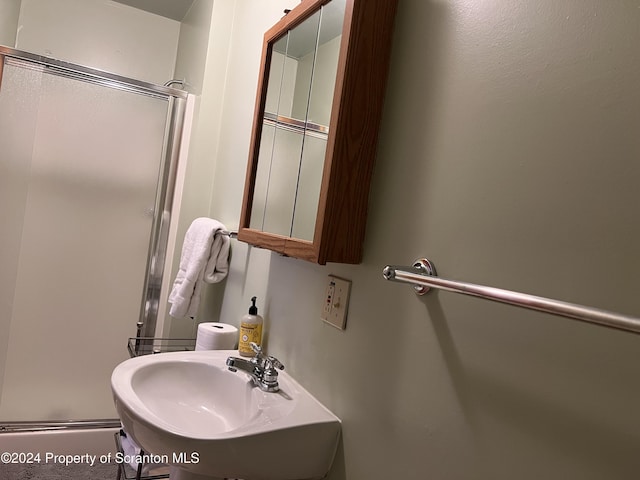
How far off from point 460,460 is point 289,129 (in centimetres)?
99

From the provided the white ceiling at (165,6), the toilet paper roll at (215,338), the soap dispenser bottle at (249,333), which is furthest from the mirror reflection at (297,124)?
the white ceiling at (165,6)

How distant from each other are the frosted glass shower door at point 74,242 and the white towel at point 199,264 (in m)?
0.63

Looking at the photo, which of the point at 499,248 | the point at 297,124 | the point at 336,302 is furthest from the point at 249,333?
the point at 499,248

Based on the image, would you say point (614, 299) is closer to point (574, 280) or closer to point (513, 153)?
point (574, 280)

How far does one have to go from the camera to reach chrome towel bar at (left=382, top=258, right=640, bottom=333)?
0.46m

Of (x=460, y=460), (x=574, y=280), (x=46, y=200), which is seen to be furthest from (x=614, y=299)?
(x=46, y=200)

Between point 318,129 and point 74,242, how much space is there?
1.64m

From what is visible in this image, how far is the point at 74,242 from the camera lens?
2225mm

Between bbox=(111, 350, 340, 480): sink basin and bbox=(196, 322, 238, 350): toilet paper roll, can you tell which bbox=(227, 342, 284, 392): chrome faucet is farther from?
bbox=(196, 322, 238, 350): toilet paper roll

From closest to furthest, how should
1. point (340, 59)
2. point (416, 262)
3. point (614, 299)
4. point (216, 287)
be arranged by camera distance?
point (614, 299)
point (416, 262)
point (340, 59)
point (216, 287)

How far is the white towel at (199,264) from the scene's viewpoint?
1.75 meters

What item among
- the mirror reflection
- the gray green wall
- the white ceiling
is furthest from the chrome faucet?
the white ceiling

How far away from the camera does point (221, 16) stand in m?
2.16

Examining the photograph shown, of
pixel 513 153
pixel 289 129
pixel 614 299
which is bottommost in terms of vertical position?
pixel 614 299
